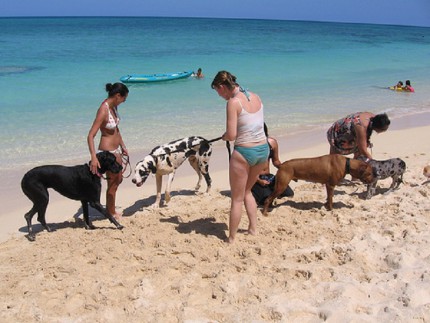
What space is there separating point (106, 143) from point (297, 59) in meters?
30.0

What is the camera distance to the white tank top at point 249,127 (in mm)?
4766

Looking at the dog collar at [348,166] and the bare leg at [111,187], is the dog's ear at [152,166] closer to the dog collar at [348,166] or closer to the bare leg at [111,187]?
the bare leg at [111,187]

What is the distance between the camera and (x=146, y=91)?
65.8 ft

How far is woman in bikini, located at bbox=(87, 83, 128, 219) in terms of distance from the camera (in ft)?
19.3

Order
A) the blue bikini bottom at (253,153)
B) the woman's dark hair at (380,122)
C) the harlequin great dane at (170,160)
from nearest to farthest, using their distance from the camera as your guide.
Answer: the blue bikini bottom at (253,153), the woman's dark hair at (380,122), the harlequin great dane at (170,160)

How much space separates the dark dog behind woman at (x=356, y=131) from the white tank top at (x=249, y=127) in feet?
8.68

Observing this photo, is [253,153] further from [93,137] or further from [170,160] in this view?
[170,160]

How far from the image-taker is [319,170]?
6480mm

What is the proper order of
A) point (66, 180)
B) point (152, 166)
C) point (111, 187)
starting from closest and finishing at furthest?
point (66, 180)
point (111, 187)
point (152, 166)

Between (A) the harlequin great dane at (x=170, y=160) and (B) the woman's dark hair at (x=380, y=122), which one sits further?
(A) the harlequin great dane at (x=170, y=160)

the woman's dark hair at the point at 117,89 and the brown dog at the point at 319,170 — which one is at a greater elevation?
the woman's dark hair at the point at 117,89

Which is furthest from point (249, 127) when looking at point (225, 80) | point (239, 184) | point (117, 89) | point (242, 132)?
point (117, 89)

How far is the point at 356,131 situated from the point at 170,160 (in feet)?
9.32

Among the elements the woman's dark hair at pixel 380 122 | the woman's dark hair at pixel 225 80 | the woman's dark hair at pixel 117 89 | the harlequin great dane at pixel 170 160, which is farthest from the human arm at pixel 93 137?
the woman's dark hair at pixel 380 122
